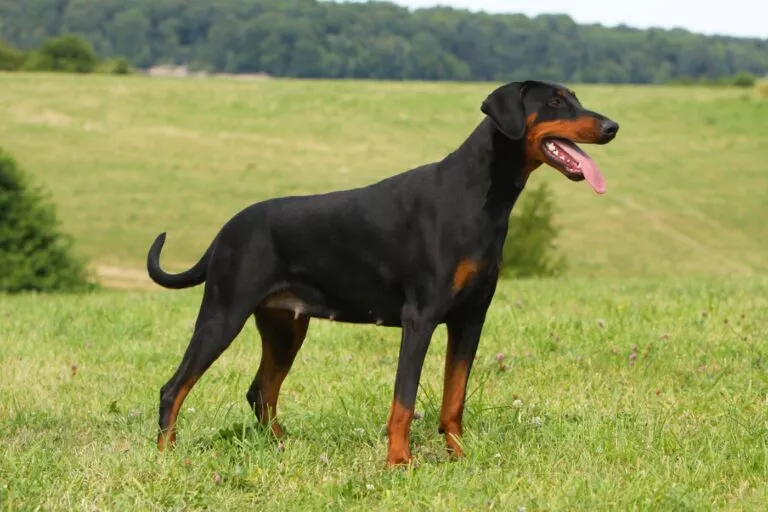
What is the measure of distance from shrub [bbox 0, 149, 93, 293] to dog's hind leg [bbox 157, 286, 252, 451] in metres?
15.5

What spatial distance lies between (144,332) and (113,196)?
31.6 m

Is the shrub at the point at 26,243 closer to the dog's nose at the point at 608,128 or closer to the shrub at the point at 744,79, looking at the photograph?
the dog's nose at the point at 608,128

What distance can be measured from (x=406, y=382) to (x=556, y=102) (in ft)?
5.29

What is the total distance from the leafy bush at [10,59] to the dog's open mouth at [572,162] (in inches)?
3194

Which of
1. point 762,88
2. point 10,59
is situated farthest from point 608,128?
point 10,59

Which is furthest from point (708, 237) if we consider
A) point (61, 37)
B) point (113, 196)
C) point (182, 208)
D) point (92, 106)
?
point (61, 37)

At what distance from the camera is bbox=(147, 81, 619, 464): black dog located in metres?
5.39

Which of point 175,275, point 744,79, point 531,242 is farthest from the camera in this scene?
point 744,79

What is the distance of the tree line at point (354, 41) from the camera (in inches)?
3059

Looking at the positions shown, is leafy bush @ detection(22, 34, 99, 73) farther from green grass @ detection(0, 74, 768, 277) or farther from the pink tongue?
the pink tongue

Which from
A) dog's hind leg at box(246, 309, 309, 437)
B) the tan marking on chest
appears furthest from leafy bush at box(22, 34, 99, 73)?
the tan marking on chest

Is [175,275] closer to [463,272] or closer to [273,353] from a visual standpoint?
[273,353]

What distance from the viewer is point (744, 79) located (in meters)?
85.1

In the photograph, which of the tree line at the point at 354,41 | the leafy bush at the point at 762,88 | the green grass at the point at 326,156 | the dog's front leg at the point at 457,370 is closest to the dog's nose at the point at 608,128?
the dog's front leg at the point at 457,370
